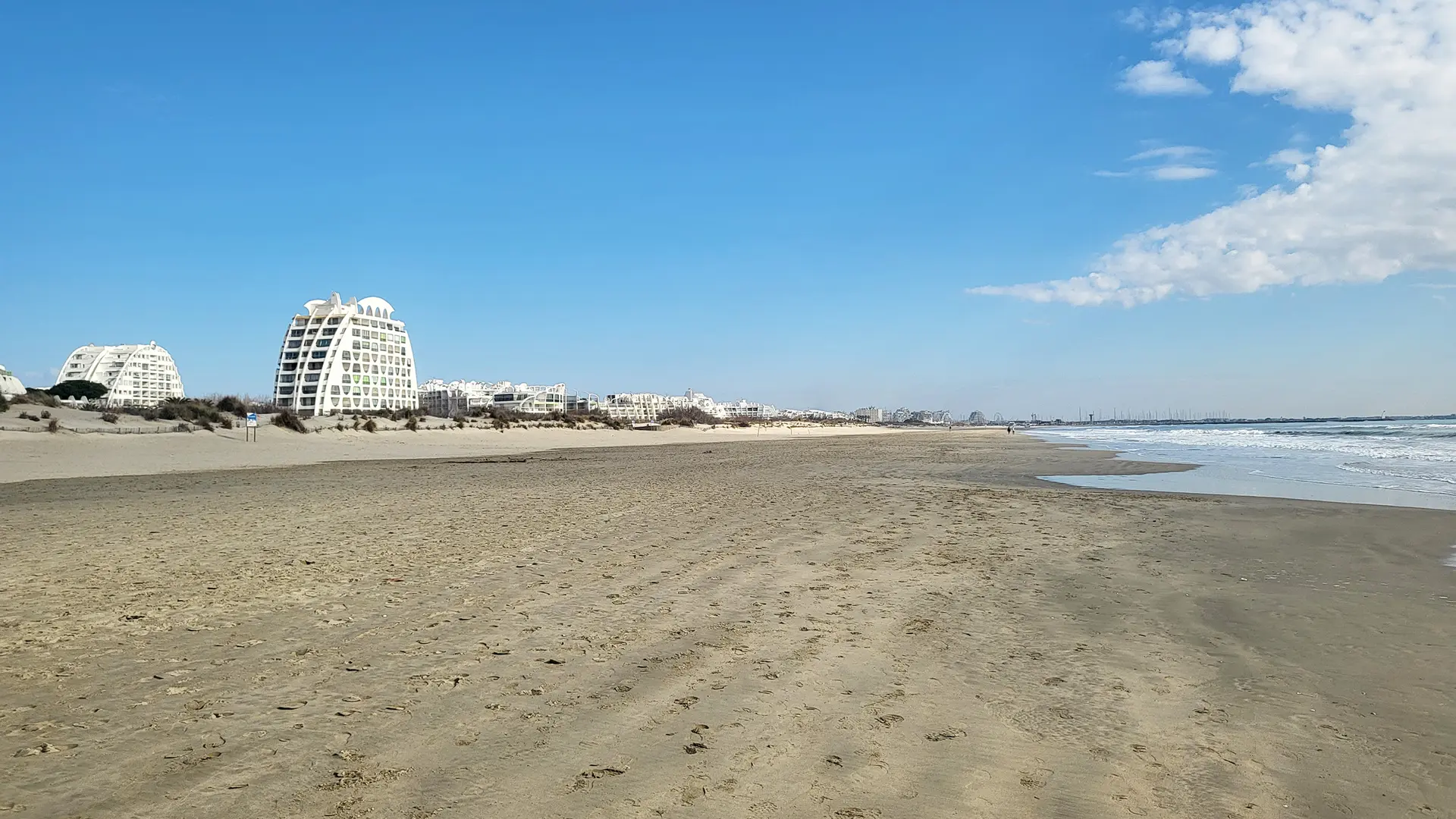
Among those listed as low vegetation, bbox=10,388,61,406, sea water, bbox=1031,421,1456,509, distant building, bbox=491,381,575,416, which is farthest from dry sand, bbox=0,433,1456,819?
distant building, bbox=491,381,575,416

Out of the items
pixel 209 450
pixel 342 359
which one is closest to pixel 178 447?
pixel 209 450

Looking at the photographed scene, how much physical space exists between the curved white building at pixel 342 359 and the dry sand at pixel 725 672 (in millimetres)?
88692

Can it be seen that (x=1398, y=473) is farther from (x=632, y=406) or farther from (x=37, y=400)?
(x=632, y=406)

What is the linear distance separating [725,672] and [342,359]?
102 metres

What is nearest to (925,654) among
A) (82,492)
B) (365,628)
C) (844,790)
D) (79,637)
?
(844,790)

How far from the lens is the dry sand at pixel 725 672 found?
312cm

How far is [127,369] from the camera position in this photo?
100875 millimetres

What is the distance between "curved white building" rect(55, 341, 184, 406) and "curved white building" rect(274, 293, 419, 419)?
17.6 meters

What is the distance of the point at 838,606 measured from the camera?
6.14m

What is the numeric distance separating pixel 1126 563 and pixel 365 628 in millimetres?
7268

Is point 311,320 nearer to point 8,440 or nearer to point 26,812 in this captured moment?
point 8,440

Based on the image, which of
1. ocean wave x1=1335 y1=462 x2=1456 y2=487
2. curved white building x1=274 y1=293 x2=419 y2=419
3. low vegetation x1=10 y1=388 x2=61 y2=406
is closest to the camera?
ocean wave x1=1335 y1=462 x2=1456 y2=487

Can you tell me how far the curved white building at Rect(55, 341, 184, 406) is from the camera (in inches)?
3947

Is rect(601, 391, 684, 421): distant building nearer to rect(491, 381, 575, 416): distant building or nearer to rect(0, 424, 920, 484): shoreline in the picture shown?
rect(491, 381, 575, 416): distant building
